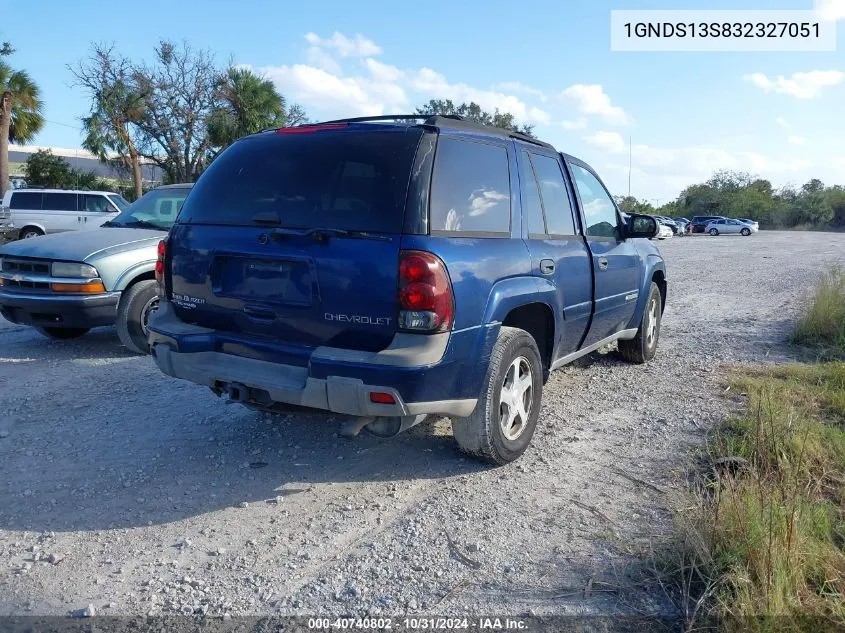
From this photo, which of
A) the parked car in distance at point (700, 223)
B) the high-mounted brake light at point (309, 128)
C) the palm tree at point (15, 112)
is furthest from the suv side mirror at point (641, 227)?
the parked car in distance at point (700, 223)

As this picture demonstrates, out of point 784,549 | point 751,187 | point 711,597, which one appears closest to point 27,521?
point 711,597

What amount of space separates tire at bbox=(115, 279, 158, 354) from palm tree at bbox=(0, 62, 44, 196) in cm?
2396

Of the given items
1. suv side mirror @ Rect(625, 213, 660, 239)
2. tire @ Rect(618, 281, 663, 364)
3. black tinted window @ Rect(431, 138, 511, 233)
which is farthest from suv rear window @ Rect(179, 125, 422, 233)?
tire @ Rect(618, 281, 663, 364)

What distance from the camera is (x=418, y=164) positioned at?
3.65 m

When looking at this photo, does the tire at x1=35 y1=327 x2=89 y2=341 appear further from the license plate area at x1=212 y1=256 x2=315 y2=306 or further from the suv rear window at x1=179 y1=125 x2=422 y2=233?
the license plate area at x1=212 y1=256 x2=315 y2=306

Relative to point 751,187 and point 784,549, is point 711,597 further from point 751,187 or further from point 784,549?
point 751,187

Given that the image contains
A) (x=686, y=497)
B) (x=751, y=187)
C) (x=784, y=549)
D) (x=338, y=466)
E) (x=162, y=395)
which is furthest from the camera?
(x=751, y=187)

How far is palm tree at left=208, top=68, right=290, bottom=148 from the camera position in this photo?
102 feet

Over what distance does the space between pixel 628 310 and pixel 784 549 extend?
3.56 meters

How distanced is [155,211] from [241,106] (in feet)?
82.6

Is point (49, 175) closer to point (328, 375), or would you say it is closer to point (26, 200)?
point (26, 200)

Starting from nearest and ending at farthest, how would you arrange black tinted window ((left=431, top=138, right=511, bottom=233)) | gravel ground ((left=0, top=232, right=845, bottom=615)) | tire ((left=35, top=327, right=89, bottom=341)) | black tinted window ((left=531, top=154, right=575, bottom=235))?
1. gravel ground ((left=0, top=232, right=845, bottom=615))
2. black tinted window ((left=431, top=138, right=511, bottom=233))
3. black tinted window ((left=531, top=154, right=575, bottom=235))
4. tire ((left=35, top=327, right=89, bottom=341))

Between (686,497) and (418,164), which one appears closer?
(686,497)

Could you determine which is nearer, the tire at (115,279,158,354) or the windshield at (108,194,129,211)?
the tire at (115,279,158,354)
